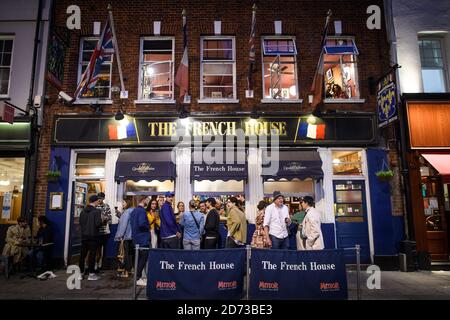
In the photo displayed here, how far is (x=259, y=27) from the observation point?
36.9 ft

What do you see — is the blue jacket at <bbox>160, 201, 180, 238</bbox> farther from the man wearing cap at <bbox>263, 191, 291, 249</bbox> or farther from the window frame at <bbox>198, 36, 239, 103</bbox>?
the window frame at <bbox>198, 36, 239, 103</bbox>

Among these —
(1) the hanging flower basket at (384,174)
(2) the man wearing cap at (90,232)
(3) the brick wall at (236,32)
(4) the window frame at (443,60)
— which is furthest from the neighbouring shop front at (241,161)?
(4) the window frame at (443,60)

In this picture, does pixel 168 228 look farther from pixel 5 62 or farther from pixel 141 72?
pixel 5 62

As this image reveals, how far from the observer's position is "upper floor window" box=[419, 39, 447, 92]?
36.0 ft

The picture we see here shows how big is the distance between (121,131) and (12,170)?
12.5ft

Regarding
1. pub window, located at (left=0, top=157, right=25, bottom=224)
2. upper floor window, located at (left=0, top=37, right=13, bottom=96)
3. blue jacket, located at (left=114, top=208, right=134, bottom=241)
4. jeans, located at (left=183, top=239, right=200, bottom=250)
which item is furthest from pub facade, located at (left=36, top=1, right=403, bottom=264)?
jeans, located at (left=183, top=239, right=200, bottom=250)

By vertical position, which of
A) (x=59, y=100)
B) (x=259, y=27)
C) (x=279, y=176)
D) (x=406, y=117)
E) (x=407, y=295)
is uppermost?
(x=259, y=27)

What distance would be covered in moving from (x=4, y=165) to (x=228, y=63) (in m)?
8.13

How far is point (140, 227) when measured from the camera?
8.00m

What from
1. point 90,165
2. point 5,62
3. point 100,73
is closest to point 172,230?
point 90,165

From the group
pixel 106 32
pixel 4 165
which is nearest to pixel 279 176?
pixel 106 32

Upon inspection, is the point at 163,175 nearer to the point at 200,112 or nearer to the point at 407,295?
the point at 200,112
